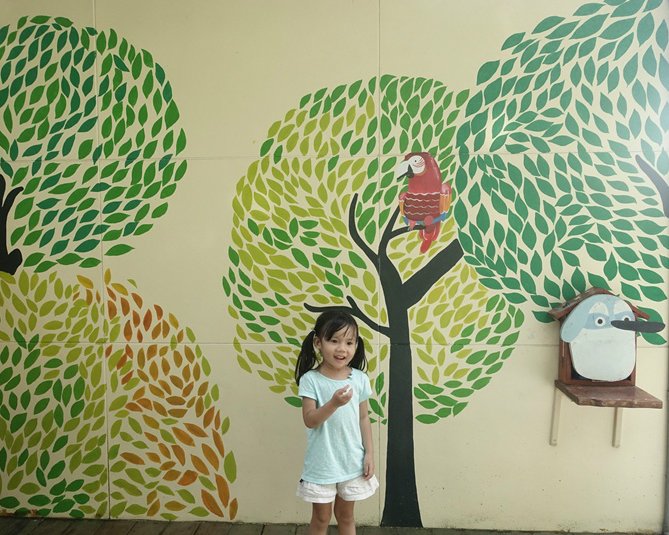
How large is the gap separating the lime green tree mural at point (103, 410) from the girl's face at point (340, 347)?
0.80 meters

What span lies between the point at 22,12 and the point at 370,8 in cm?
167

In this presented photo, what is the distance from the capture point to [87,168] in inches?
101

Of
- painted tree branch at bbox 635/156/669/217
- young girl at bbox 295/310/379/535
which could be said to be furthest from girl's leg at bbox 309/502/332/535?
painted tree branch at bbox 635/156/669/217

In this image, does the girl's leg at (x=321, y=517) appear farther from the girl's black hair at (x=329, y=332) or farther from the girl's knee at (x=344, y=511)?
the girl's black hair at (x=329, y=332)

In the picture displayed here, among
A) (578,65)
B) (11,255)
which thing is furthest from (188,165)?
(578,65)

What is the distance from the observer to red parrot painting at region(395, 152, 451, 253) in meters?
2.44

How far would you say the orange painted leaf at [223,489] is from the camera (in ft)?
8.40

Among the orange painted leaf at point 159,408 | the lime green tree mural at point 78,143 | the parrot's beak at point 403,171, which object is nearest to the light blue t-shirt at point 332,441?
the orange painted leaf at point 159,408

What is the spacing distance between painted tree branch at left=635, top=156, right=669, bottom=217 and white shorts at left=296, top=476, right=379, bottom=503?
1754mm

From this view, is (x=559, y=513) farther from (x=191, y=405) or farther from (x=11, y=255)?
(x=11, y=255)

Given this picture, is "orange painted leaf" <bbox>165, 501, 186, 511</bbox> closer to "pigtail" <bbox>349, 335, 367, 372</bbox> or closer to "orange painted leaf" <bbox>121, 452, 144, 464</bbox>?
"orange painted leaf" <bbox>121, 452, 144, 464</bbox>

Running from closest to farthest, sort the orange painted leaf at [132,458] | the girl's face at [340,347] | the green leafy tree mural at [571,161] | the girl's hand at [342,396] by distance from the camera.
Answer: the girl's hand at [342,396] < the girl's face at [340,347] < the green leafy tree mural at [571,161] < the orange painted leaf at [132,458]

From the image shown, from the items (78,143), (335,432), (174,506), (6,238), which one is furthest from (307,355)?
(6,238)

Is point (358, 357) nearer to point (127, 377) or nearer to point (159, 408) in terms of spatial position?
point (159, 408)
